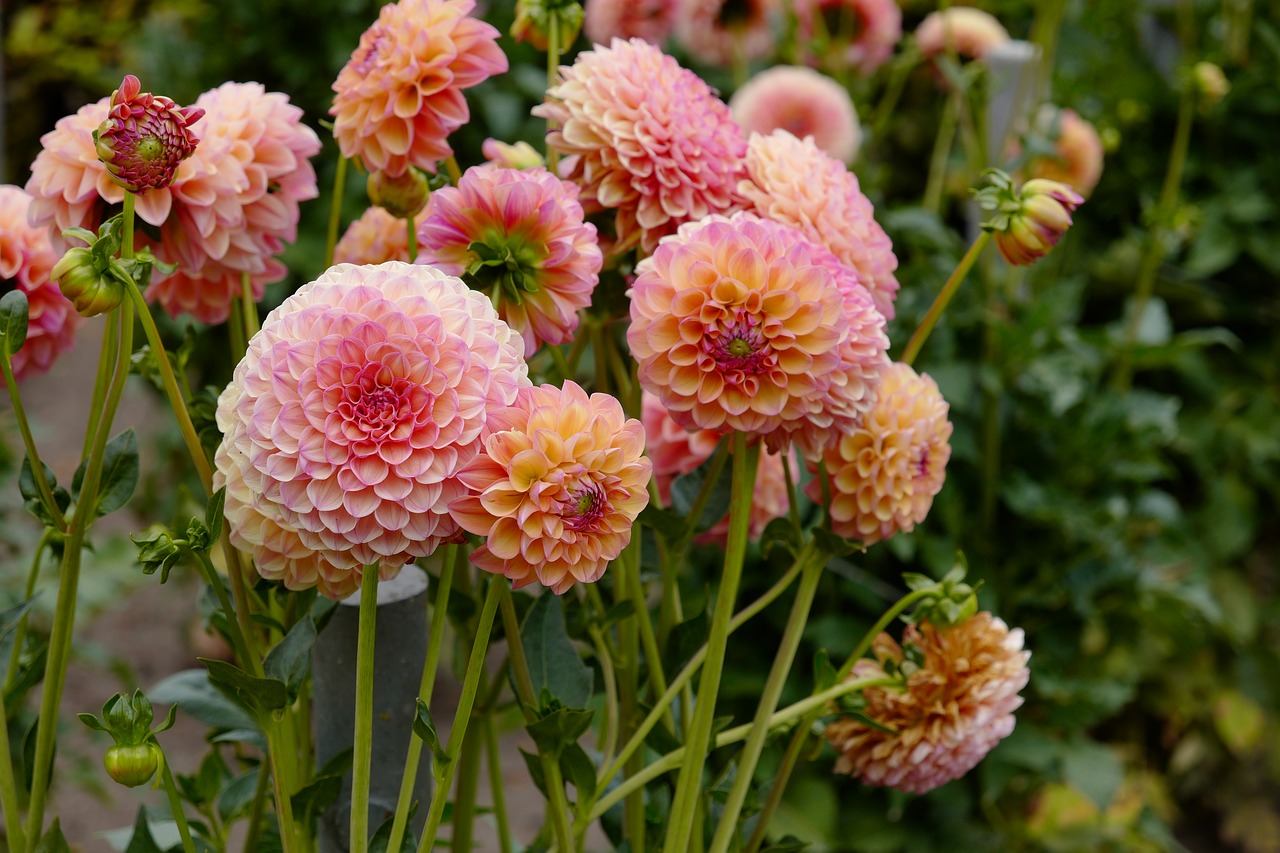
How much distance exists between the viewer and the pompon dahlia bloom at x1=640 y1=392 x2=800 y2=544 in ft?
2.24

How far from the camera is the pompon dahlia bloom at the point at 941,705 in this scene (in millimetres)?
612

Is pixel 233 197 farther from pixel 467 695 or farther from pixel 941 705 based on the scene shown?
pixel 941 705

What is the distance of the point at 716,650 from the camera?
554 millimetres

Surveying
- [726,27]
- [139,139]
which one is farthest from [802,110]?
[139,139]

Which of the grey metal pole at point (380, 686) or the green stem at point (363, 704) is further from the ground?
the green stem at point (363, 704)

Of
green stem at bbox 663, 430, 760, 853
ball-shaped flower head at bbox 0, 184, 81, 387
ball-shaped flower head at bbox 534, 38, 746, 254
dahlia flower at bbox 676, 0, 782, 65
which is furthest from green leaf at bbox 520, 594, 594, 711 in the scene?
dahlia flower at bbox 676, 0, 782, 65

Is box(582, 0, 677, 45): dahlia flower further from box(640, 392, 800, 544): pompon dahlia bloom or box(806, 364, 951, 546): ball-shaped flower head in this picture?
box(806, 364, 951, 546): ball-shaped flower head

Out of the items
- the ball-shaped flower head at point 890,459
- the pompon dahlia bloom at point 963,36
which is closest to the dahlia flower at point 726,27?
the pompon dahlia bloom at point 963,36

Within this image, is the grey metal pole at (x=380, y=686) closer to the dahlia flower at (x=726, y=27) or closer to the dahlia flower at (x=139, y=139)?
the dahlia flower at (x=139, y=139)

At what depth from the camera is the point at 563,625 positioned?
60 centimetres

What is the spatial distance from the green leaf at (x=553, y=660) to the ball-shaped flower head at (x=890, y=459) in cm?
14

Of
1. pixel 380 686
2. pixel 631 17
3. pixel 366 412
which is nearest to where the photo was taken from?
pixel 366 412

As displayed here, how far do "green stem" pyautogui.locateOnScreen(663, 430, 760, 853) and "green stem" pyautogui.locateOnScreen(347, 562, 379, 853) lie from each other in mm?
138

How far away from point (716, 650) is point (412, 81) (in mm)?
286
